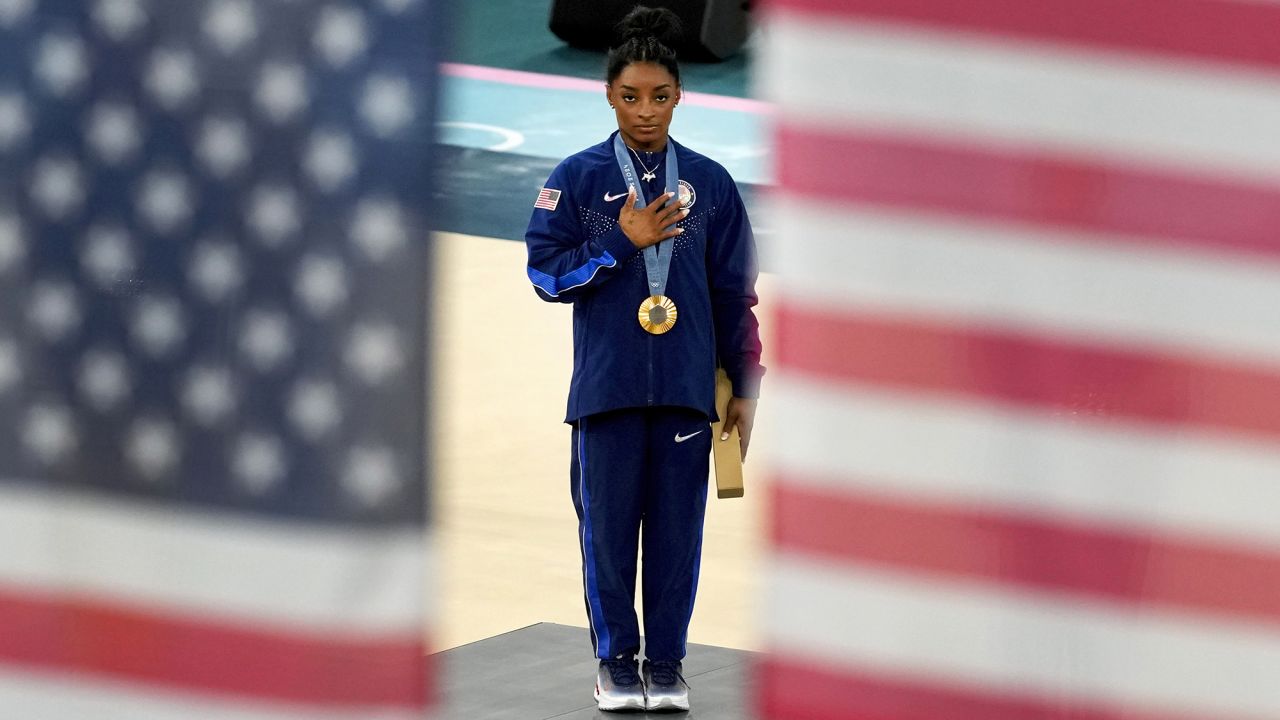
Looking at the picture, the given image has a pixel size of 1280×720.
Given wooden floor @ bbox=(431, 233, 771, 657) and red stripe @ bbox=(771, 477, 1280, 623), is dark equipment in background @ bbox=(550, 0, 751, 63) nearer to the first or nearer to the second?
wooden floor @ bbox=(431, 233, 771, 657)

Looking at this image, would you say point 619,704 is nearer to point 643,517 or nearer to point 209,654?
point 643,517

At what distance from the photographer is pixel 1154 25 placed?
272 centimetres

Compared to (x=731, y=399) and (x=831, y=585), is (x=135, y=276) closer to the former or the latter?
(x=831, y=585)

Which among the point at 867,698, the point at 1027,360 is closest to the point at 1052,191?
the point at 1027,360

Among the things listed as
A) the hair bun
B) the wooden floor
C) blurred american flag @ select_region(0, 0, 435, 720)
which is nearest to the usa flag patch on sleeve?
the wooden floor

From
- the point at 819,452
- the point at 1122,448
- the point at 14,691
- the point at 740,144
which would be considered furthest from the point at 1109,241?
the point at 740,144

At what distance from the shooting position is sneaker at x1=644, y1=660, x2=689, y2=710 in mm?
6168

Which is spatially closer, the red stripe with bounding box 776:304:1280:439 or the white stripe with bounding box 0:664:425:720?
the red stripe with bounding box 776:304:1280:439

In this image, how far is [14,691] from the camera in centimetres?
323

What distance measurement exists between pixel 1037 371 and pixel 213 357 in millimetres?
1186

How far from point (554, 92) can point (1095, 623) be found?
14.1 m

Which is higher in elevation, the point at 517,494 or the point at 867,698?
the point at 867,698

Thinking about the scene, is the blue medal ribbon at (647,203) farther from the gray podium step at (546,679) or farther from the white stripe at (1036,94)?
the white stripe at (1036,94)

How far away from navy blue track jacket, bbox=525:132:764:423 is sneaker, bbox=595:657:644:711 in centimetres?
75
